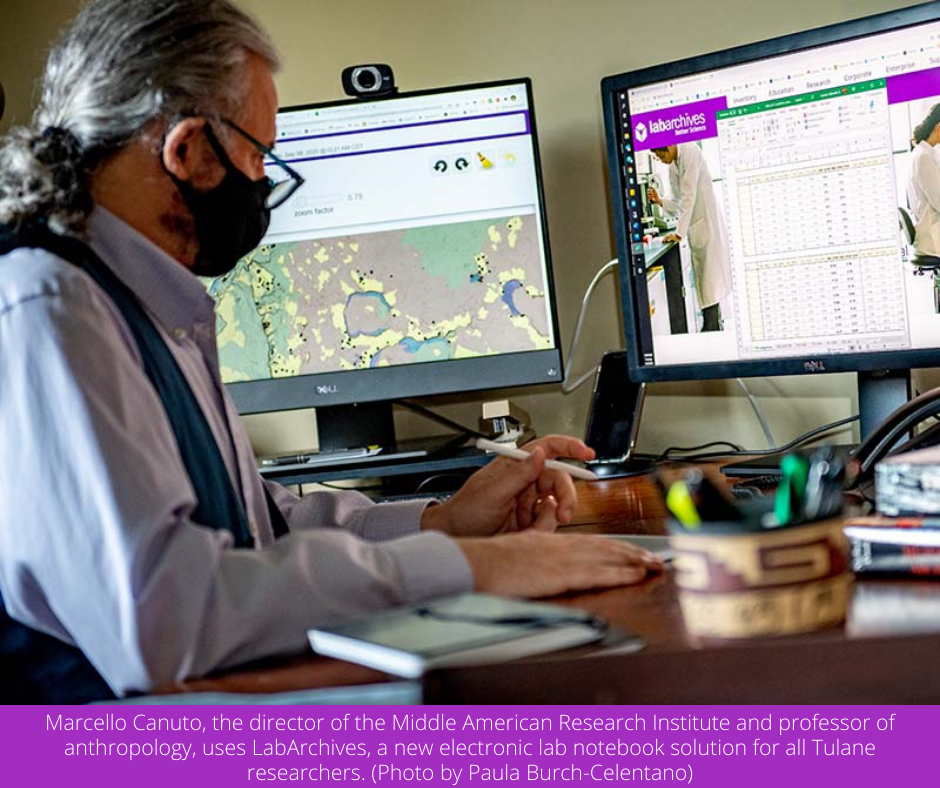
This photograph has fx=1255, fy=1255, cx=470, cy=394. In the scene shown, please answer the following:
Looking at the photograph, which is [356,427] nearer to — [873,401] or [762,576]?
[873,401]

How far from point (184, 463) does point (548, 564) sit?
325mm

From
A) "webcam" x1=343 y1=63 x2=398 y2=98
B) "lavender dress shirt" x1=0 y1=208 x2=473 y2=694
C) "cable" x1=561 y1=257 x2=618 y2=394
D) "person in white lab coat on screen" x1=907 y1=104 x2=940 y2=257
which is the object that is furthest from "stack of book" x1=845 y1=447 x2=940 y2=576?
"webcam" x1=343 y1=63 x2=398 y2=98

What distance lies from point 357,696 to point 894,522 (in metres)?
0.49

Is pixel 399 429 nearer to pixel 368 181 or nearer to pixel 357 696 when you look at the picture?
pixel 368 181

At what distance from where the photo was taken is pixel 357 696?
66cm

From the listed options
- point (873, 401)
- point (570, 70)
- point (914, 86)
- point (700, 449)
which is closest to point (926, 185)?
point (914, 86)

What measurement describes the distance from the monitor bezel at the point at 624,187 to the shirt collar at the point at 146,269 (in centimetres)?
73

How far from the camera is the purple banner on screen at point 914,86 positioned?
1.42m

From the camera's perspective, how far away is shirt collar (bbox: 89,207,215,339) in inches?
44.9

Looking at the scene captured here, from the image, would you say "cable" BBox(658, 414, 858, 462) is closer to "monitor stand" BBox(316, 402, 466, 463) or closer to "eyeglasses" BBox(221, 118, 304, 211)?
"monitor stand" BBox(316, 402, 466, 463)

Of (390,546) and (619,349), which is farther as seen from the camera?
(619,349)

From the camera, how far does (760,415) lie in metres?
1.86
